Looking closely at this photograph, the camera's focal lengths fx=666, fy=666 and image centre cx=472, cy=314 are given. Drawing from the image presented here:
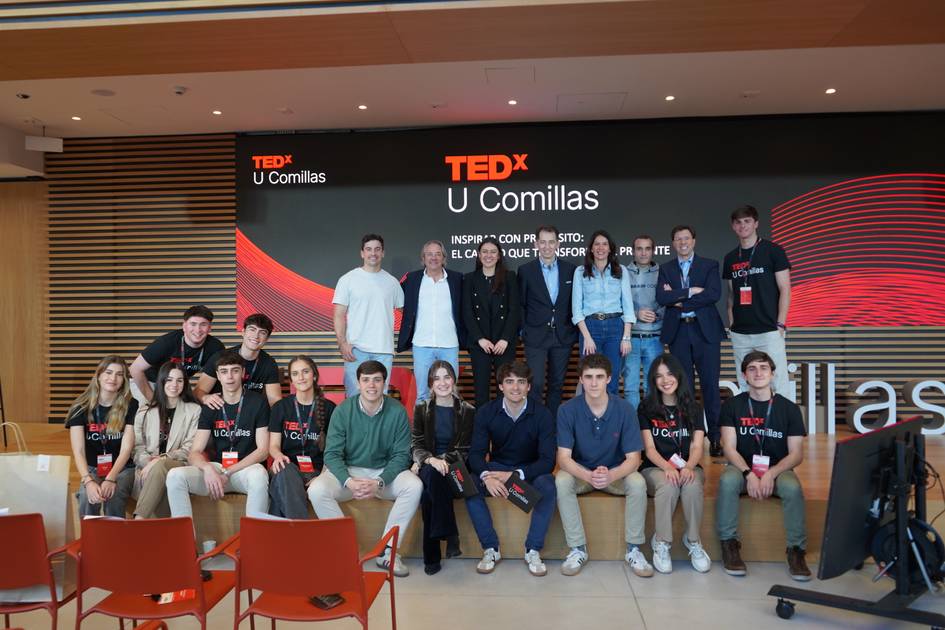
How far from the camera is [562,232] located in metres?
7.32

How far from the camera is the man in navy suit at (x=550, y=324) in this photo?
5.26 metres

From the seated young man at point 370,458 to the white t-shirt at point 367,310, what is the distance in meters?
1.25

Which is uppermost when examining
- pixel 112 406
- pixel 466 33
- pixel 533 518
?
pixel 466 33

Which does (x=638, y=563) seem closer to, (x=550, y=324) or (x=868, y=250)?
(x=550, y=324)

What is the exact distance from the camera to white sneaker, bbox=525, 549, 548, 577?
3740 millimetres

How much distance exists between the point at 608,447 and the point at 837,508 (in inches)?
54.6

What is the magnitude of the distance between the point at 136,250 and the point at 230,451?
4.60m

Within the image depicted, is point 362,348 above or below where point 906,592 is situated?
above

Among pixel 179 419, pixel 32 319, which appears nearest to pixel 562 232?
pixel 179 419

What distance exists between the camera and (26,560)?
2604 mm

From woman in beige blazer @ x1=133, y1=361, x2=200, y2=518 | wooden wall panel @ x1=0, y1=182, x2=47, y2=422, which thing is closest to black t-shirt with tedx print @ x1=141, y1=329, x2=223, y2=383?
woman in beige blazer @ x1=133, y1=361, x2=200, y2=518

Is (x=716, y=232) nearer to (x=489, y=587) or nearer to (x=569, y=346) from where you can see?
(x=569, y=346)

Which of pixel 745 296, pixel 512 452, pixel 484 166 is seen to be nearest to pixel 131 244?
pixel 484 166

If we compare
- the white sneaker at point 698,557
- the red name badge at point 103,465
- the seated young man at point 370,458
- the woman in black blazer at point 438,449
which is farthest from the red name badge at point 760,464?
the red name badge at point 103,465
